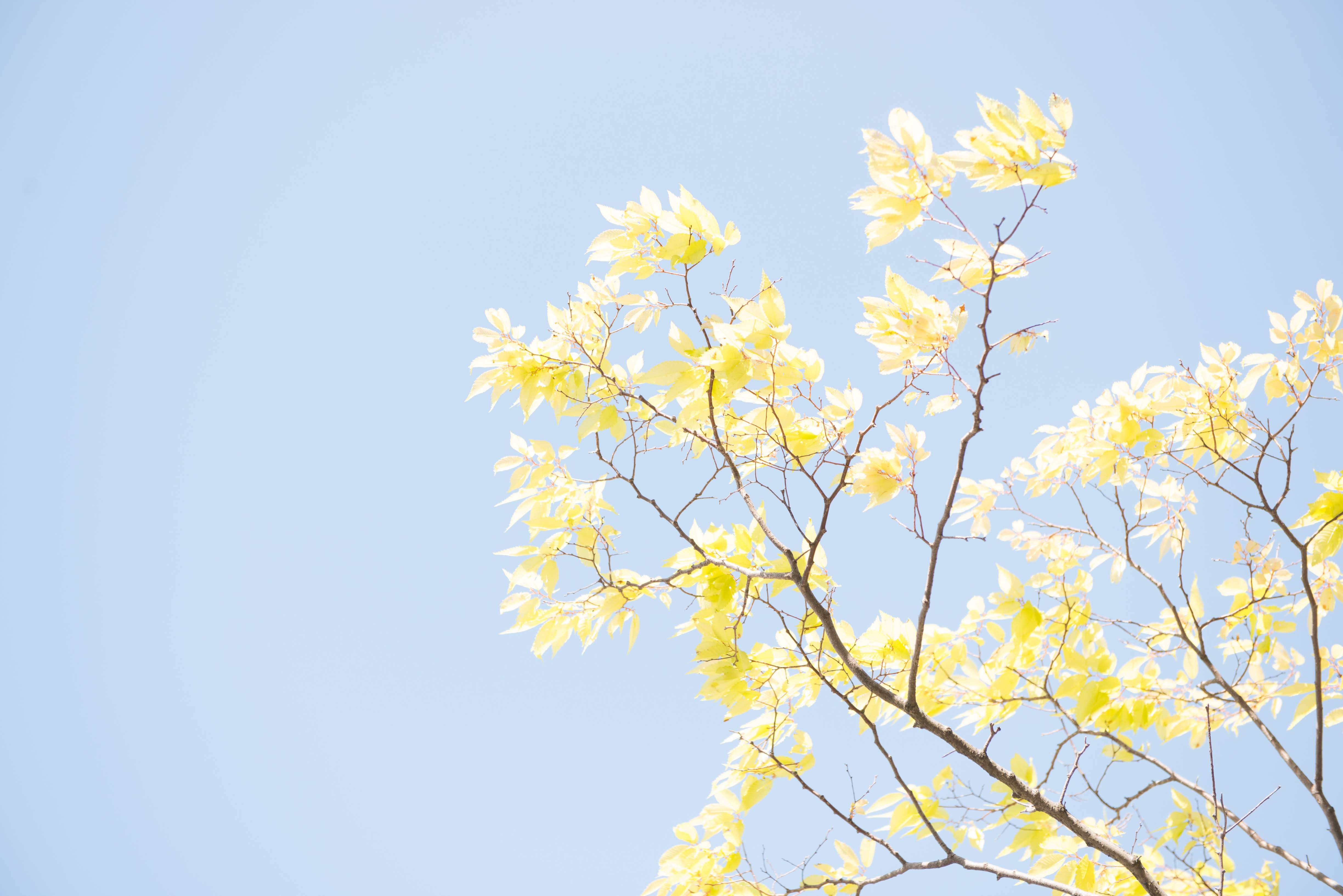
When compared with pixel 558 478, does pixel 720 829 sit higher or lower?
lower

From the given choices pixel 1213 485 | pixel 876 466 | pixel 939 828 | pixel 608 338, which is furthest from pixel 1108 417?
pixel 608 338

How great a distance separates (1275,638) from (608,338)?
1.68 meters

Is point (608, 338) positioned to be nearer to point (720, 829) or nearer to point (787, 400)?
point (787, 400)

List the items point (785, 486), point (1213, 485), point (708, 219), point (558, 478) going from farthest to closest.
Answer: point (1213, 485) → point (558, 478) → point (785, 486) → point (708, 219)

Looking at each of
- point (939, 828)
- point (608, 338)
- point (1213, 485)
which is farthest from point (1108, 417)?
point (608, 338)

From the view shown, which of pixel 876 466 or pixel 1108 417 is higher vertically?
pixel 1108 417

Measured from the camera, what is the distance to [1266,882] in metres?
1.63

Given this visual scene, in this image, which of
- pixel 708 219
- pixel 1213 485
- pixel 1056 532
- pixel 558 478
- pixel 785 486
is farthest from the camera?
pixel 1056 532

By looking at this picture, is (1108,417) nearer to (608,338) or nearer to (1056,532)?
(1056,532)

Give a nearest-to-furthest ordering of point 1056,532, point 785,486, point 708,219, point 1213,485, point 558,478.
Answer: point 708,219, point 785,486, point 558,478, point 1213,485, point 1056,532

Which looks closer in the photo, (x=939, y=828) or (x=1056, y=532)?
(x=939, y=828)

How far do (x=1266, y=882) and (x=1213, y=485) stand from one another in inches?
38.0

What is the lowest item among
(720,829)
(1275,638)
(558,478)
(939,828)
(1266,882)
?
(720,829)

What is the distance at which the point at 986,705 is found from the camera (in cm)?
135
